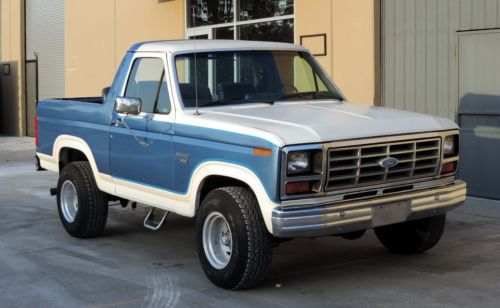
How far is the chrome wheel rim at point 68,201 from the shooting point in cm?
846

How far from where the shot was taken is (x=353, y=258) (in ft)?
24.0

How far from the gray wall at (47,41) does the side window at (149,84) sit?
14314 mm

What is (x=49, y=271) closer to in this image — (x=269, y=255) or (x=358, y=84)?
(x=269, y=255)

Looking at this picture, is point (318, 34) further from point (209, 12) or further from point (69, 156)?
point (69, 156)

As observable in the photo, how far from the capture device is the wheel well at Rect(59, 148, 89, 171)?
859 centimetres

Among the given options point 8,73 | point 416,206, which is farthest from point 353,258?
point 8,73

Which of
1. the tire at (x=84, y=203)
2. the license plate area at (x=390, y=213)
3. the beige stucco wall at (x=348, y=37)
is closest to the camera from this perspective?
the license plate area at (x=390, y=213)

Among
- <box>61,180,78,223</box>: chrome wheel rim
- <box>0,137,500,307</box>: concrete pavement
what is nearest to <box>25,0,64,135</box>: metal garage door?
<box>0,137,500,307</box>: concrete pavement

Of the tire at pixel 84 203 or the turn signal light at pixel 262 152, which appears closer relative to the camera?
the turn signal light at pixel 262 152

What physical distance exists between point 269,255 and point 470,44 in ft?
18.4

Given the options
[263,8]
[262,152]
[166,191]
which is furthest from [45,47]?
[262,152]

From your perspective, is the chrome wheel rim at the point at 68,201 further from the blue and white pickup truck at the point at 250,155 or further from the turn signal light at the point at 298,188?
the turn signal light at the point at 298,188

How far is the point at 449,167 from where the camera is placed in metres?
6.66

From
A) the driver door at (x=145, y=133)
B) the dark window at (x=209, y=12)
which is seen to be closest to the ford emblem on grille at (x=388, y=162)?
the driver door at (x=145, y=133)
